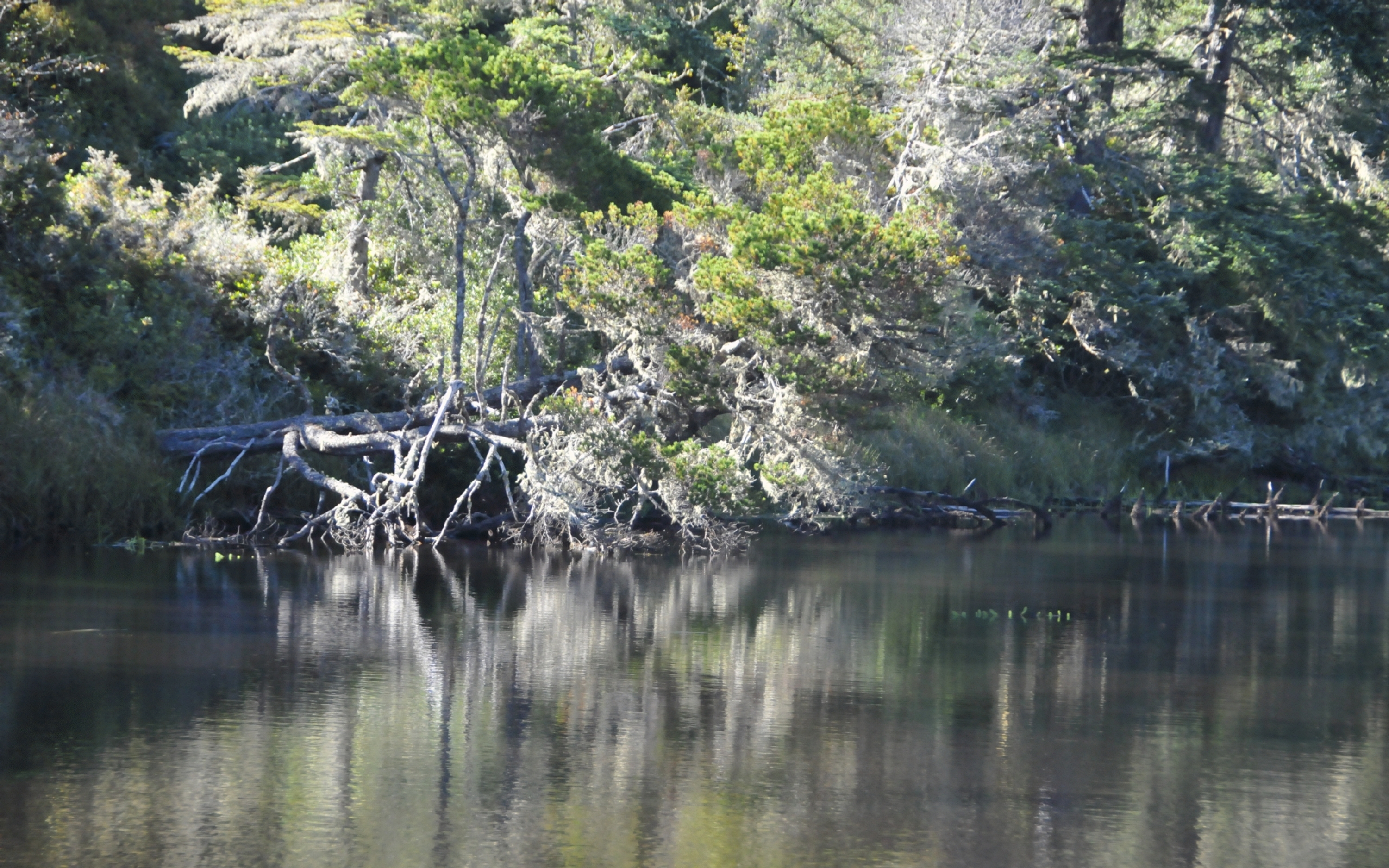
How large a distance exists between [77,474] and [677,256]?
354 inches

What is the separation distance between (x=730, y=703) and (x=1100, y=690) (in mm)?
3037

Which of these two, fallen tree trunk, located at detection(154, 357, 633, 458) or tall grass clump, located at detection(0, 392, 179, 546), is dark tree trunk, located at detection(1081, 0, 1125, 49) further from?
tall grass clump, located at detection(0, 392, 179, 546)

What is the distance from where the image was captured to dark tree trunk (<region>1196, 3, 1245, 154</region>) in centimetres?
3297

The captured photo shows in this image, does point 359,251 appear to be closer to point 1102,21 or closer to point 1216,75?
point 1102,21

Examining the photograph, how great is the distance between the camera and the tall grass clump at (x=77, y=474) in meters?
19.8

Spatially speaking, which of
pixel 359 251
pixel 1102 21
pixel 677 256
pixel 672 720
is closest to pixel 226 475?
pixel 677 256

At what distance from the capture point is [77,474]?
20.3m

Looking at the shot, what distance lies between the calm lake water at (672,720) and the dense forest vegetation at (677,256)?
3.52 meters

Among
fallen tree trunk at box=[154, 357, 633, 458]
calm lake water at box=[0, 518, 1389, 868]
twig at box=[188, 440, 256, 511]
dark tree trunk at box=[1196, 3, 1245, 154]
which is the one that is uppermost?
dark tree trunk at box=[1196, 3, 1245, 154]

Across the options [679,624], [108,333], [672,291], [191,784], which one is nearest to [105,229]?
[108,333]

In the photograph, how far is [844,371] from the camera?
20984 millimetres

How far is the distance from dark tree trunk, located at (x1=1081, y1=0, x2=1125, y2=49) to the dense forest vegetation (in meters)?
0.12

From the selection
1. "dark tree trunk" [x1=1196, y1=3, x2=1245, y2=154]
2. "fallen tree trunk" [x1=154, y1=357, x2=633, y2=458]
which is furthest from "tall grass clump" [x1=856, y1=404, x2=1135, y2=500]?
"dark tree trunk" [x1=1196, y1=3, x2=1245, y2=154]

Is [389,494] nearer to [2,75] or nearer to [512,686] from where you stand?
[512,686]
